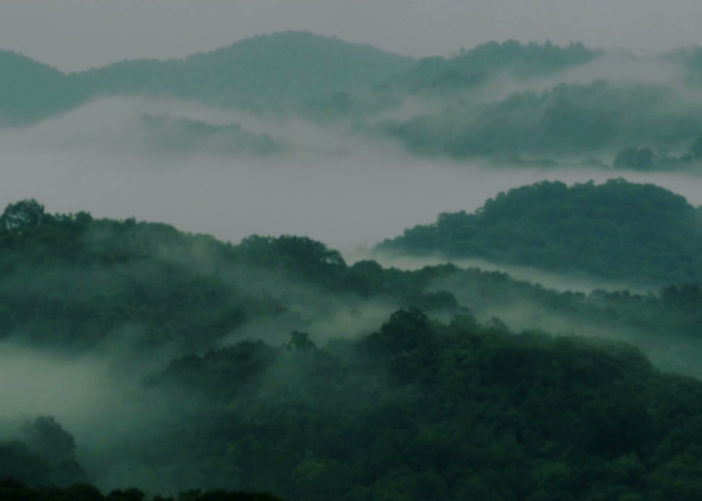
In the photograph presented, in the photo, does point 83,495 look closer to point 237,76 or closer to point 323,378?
point 323,378

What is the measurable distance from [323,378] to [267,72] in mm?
90527

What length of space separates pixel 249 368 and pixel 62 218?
14.8 meters

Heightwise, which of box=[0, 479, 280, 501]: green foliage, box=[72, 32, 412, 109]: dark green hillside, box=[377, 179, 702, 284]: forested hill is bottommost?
box=[0, 479, 280, 501]: green foliage

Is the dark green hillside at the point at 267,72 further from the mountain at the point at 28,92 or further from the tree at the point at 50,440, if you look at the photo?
the tree at the point at 50,440

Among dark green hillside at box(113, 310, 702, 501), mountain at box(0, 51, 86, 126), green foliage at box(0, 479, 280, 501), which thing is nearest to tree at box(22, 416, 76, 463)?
dark green hillside at box(113, 310, 702, 501)

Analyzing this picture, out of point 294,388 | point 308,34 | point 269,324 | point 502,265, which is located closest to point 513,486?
point 294,388

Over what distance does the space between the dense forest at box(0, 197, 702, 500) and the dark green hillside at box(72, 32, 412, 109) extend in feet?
197

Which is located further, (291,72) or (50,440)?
(291,72)

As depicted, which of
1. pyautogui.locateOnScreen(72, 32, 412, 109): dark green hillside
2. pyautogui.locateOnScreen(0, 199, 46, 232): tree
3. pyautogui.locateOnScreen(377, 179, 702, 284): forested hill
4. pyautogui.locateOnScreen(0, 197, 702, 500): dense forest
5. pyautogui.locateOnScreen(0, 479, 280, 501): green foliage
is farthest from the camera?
Answer: pyautogui.locateOnScreen(72, 32, 412, 109): dark green hillside

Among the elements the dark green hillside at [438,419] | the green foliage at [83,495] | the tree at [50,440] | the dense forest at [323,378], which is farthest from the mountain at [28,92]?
the green foliage at [83,495]

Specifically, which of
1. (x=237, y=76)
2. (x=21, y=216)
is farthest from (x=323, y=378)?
(x=237, y=76)

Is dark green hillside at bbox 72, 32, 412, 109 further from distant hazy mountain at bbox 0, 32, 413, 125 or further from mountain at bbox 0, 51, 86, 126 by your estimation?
mountain at bbox 0, 51, 86, 126

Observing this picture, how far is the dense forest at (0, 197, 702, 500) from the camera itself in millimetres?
38875

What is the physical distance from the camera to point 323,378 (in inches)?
1794
